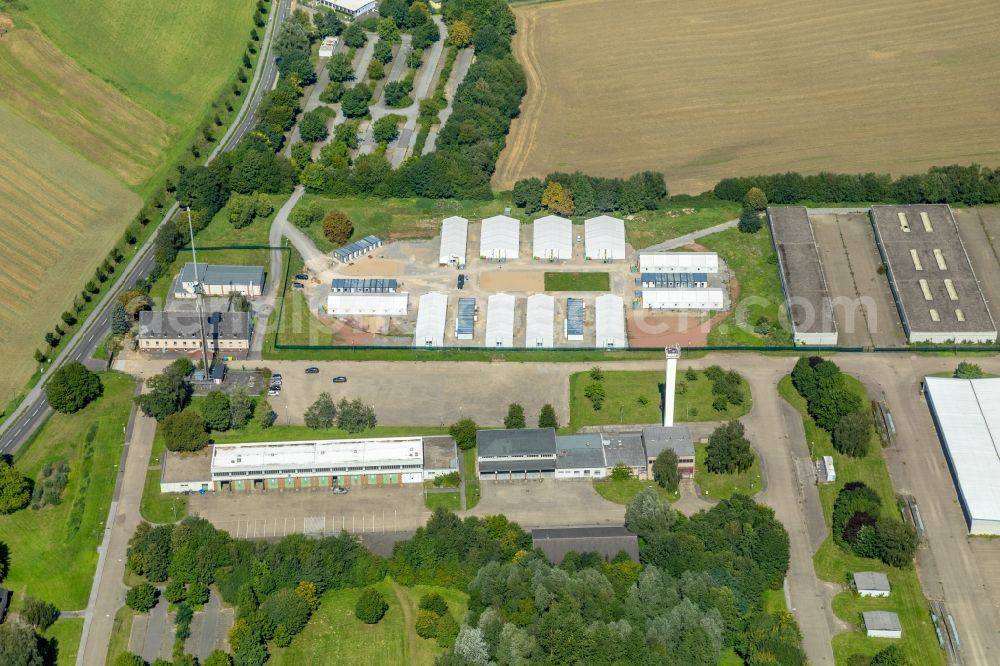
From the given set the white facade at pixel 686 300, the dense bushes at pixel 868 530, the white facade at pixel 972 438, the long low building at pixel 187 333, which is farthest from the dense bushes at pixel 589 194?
the dense bushes at pixel 868 530

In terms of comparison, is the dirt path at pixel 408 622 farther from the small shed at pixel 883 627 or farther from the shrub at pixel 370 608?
the small shed at pixel 883 627

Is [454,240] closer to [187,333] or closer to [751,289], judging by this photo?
[187,333]

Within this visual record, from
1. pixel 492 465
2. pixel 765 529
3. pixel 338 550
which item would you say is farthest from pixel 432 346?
pixel 765 529

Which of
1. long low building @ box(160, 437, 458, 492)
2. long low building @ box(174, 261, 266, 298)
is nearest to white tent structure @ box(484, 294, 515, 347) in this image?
long low building @ box(160, 437, 458, 492)

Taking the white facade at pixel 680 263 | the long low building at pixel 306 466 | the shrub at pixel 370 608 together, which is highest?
the white facade at pixel 680 263

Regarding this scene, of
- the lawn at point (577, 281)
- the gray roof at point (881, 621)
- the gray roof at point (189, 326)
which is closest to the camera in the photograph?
the gray roof at point (881, 621)

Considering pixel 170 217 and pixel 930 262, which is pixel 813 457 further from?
pixel 170 217
